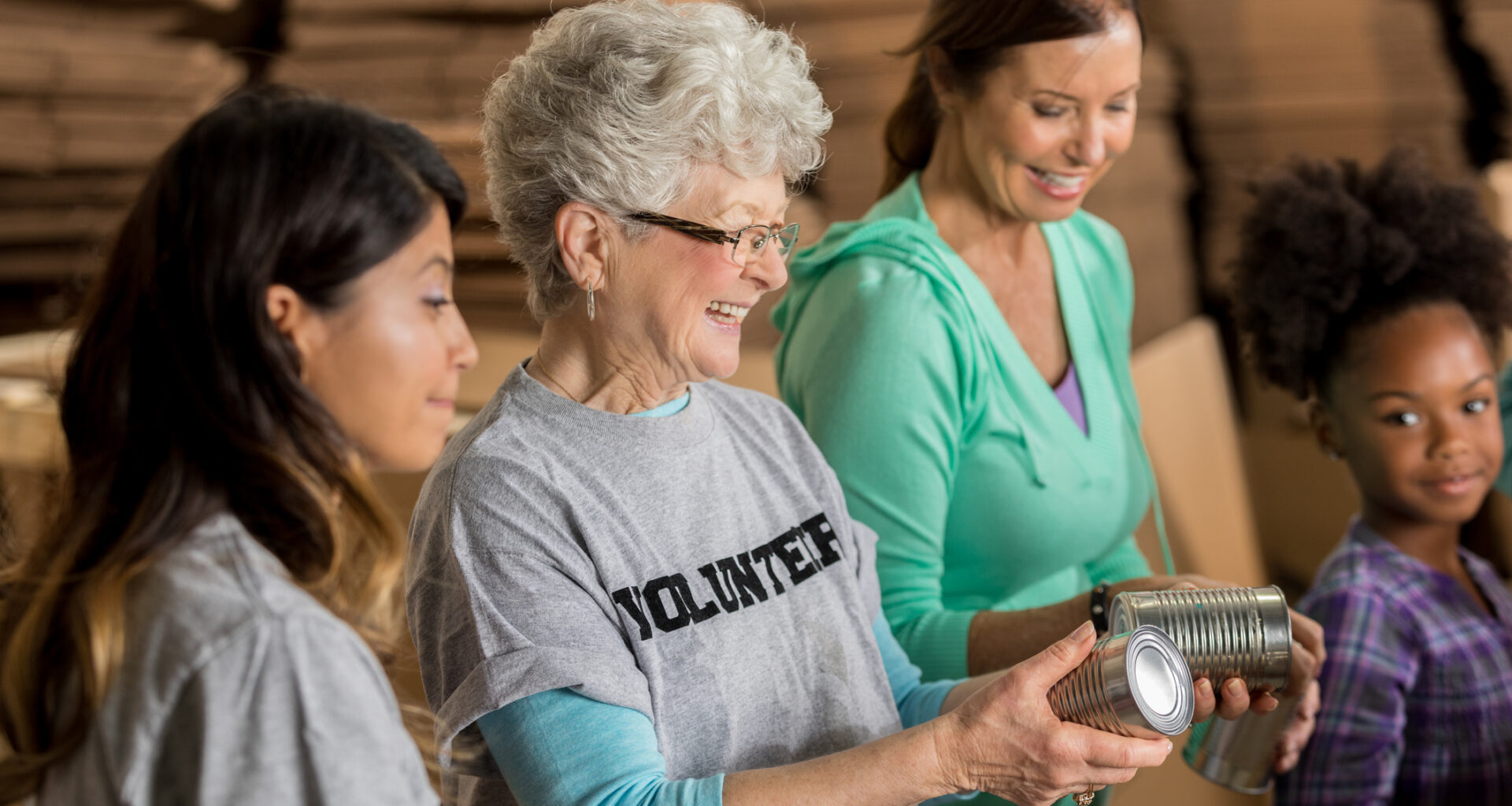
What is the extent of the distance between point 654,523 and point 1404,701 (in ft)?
3.78

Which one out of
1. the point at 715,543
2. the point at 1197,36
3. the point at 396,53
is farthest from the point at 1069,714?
the point at 1197,36

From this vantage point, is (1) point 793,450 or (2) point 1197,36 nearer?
(1) point 793,450

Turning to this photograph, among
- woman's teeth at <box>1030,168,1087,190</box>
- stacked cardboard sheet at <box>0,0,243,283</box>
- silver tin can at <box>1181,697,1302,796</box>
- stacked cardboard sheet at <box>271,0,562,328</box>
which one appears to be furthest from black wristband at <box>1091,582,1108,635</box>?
stacked cardboard sheet at <box>0,0,243,283</box>

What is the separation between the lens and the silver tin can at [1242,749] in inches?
55.1

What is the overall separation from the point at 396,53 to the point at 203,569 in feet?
6.10

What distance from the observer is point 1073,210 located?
5.09ft

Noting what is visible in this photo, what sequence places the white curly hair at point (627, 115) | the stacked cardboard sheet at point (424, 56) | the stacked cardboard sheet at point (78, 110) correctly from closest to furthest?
the white curly hair at point (627, 115) < the stacked cardboard sheet at point (78, 110) < the stacked cardboard sheet at point (424, 56)

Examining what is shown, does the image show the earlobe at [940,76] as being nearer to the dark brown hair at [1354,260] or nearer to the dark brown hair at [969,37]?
the dark brown hair at [969,37]

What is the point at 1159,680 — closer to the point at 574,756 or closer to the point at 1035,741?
the point at 1035,741

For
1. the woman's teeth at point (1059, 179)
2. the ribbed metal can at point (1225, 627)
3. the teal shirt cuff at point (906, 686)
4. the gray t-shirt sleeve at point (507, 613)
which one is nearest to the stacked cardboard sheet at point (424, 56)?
the woman's teeth at point (1059, 179)

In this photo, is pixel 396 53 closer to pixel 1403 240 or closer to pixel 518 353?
pixel 518 353

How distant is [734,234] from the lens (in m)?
1.06

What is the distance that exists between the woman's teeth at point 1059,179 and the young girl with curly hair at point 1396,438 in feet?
1.59

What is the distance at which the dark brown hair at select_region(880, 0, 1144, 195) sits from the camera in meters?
Result: 1.39
